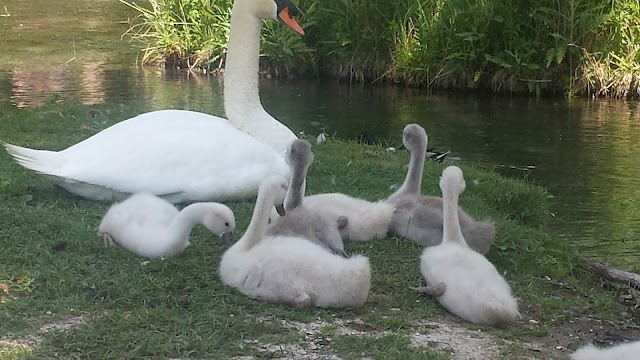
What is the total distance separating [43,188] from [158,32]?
36.6 feet

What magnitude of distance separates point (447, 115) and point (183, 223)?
29.3 feet

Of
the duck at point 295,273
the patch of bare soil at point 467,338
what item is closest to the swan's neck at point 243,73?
the duck at point 295,273

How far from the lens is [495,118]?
12.9 metres

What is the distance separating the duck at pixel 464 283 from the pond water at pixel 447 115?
2.41 meters

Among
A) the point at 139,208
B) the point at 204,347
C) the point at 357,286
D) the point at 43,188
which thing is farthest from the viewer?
the point at 43,188

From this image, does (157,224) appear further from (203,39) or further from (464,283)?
(203,39)

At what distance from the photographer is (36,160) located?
538 centimetres

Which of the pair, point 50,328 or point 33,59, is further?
point 33,59

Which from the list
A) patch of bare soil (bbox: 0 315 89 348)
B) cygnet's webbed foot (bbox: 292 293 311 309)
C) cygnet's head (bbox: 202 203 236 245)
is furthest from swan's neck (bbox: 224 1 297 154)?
patch of bare soil (bbox: 0 315 89 348)

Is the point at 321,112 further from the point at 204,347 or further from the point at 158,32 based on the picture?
the point at 204,347

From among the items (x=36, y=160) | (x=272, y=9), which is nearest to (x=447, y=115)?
(x=272, y=9)

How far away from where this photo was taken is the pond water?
27.0 feet

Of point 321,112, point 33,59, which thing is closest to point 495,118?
point 321,112

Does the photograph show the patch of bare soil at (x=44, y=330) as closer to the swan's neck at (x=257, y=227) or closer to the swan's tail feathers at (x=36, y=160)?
the swan's neck at (x=257, y=227)
